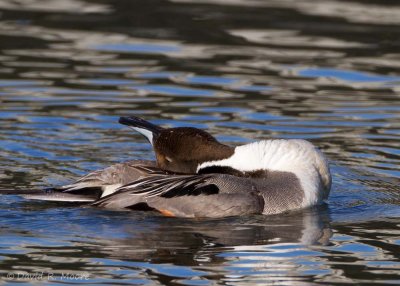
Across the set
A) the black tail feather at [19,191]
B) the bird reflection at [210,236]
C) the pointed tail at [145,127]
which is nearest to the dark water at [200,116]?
the bird reflection at [210,236]

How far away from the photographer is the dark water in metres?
7.62

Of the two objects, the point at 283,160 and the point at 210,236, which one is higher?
the point at 283,160

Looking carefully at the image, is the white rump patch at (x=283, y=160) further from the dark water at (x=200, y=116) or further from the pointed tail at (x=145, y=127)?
the pointed tail at (x=145, y=127)

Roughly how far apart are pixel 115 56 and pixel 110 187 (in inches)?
212

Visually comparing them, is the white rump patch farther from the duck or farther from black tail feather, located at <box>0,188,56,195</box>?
black tail feather, located at <box>0,188,56,195</box>

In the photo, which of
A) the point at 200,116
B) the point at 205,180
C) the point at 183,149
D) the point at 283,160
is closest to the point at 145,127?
the point at 183,149

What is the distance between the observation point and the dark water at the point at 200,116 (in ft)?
25.0

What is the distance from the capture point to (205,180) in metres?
8.91

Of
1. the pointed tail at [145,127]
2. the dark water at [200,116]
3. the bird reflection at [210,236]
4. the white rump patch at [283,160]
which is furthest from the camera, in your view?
the pointed tail at [145,127]

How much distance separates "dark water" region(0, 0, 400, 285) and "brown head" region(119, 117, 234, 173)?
66cm

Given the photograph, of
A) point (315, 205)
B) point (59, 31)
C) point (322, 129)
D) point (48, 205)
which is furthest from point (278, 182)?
point (59, 31)

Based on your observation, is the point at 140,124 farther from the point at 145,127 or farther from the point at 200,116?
the point at 200,116

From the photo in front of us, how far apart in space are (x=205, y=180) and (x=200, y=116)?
332 cm

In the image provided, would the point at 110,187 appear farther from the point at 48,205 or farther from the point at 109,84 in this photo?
the point at 109,84
